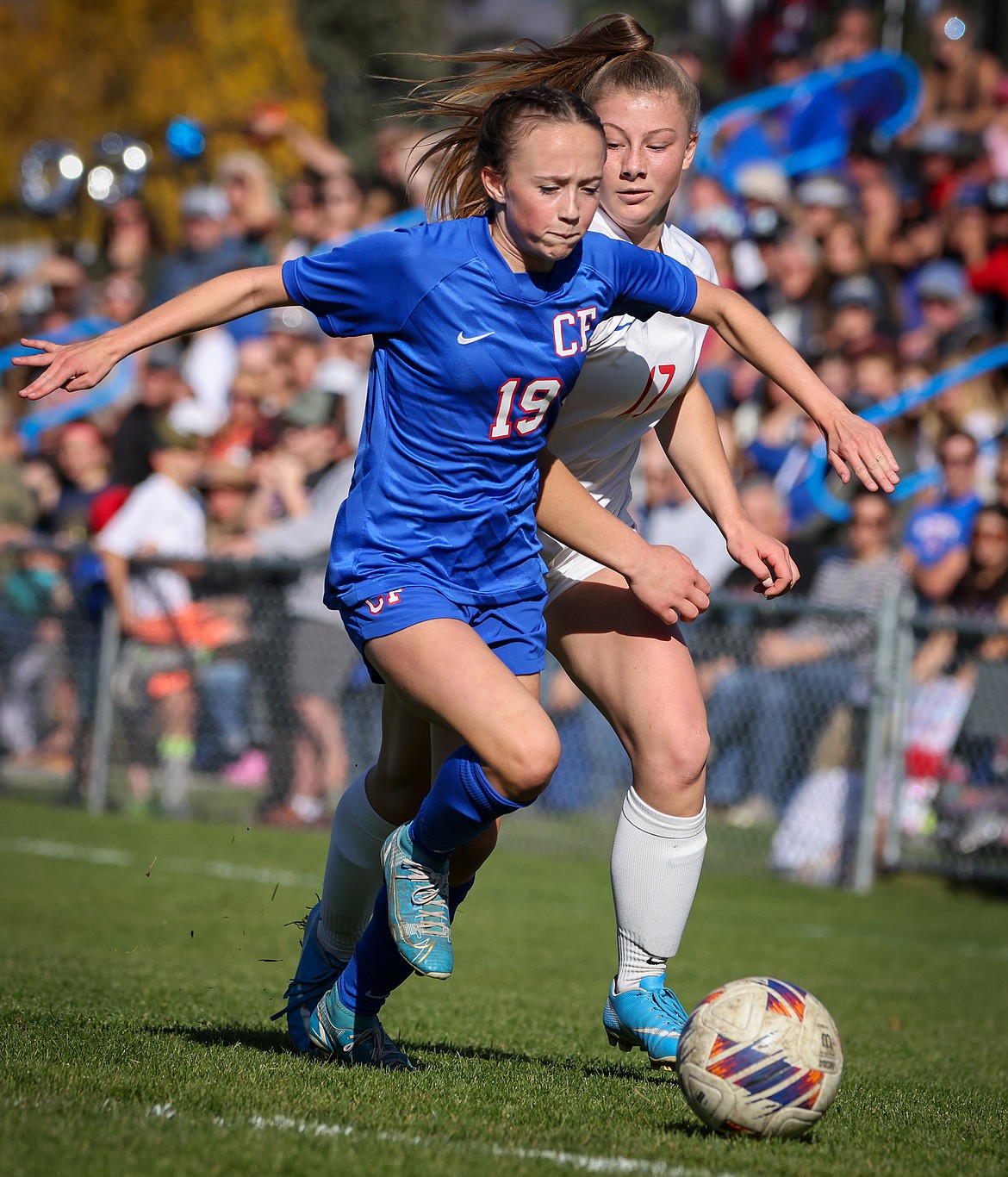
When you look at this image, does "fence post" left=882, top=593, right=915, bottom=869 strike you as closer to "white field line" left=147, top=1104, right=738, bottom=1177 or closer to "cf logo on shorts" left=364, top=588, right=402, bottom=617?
"cf logo on shorts" left=364, top=588, right=402, bottom=617

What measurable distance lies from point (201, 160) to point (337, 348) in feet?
25.3

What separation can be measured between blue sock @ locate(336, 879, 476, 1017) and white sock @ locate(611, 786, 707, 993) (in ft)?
1.64

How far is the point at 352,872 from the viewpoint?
4.46 metres

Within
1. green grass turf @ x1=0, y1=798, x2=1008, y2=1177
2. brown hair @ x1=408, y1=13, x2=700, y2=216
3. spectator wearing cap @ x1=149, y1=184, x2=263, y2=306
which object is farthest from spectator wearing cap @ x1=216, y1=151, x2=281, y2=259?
brown hair @ x1=408, y1=13, x2=700, y2=216

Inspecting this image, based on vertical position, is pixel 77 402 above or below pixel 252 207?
below

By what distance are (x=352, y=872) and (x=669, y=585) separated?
123cm

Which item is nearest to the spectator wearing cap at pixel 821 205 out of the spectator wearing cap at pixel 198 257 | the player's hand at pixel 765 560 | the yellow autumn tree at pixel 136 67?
the spectator wearing cap at pixel 198 257

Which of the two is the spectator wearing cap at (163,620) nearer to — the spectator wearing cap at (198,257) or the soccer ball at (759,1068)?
the spectator wearing cap at (198,257)

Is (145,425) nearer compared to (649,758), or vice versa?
(649,758)

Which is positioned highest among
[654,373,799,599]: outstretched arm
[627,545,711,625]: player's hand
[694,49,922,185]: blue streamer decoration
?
[694,49,922,185]: blue streamer decoration

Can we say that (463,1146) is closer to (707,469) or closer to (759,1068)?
(759,1068)

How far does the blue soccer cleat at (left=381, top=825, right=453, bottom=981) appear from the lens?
12.2 ft

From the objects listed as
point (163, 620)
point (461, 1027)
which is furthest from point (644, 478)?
point (461, 1027)

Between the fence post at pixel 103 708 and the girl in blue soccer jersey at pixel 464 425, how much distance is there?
739 centimetres
